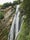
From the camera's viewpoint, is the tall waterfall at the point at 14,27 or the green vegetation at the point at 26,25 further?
the tall waterfall at the point at 14,27

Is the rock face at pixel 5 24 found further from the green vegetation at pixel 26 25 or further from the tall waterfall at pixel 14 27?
the green vegetation at pixel 26 25

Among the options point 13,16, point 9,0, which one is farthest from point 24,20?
point 9,0

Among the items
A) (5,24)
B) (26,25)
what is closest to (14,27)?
(5,24)

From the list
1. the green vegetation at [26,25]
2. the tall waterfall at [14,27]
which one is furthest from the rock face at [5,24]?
the green vegetation at [26,25]

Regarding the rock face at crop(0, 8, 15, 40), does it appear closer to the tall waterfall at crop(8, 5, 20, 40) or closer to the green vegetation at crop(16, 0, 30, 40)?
the tall waterfall at crop(8, 5, 20, 40)

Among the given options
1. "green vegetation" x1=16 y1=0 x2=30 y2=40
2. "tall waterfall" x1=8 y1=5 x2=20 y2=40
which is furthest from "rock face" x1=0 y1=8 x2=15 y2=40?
"green vegetation" x1=16 y1=0 x2=30 y2=40

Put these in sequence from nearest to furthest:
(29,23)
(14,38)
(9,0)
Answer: (29,23) < (14,38) < (9,0)

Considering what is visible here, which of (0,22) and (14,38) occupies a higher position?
(0,22)

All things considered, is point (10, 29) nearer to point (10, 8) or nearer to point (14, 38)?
point (14, 38)
